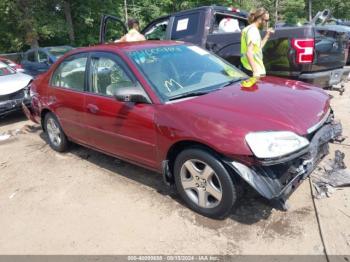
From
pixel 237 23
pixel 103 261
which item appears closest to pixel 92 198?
pixel 103 261

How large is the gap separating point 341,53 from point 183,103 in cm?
382

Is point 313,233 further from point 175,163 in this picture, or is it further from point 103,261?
point 103,261

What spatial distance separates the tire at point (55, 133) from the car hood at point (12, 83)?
2.39 metres

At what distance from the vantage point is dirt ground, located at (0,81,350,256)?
2992mm

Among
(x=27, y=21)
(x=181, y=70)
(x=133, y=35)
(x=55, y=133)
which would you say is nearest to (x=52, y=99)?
(x=55, y=133)

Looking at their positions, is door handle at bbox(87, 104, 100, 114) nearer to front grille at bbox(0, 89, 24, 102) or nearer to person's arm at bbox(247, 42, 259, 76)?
person's arm at bbox(247, 42, 259, 76)

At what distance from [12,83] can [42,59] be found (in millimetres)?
4581

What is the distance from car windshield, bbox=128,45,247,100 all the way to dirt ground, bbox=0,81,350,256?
44.6 inches

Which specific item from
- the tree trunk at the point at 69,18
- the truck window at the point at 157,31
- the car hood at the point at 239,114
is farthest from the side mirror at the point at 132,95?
the tree trunk at the point at 69,18

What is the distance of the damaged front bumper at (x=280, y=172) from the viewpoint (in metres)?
2.85

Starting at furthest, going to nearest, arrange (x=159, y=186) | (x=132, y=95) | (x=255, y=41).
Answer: (x=255, y=41) → (x=159, y=186) → (x=132, y=95)

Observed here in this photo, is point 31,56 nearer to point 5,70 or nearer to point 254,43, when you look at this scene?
point 5,70

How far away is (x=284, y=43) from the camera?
5.36m

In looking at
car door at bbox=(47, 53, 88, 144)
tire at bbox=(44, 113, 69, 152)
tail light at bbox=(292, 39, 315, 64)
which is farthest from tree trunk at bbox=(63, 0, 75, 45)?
tail light at bbox=(292, 39, 315, 64)
